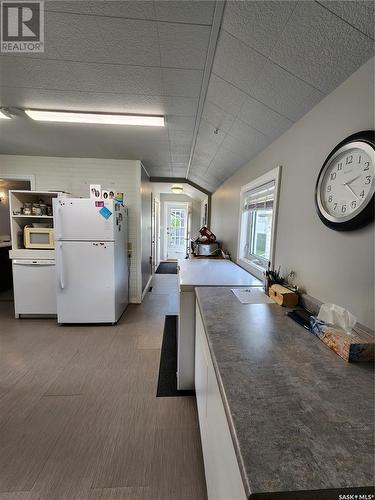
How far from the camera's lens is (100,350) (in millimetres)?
2441

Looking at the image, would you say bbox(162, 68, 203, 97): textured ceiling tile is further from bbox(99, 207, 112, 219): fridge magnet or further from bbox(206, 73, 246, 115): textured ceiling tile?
bbox(99, 207, 112, 219): fridge magnet

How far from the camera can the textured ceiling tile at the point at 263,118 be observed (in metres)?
1.57

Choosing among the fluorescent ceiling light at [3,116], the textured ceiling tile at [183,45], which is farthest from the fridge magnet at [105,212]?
the textured ceiling tile at [183,45]

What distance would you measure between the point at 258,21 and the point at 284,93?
45 centimetres

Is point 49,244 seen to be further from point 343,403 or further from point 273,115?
point 343,403

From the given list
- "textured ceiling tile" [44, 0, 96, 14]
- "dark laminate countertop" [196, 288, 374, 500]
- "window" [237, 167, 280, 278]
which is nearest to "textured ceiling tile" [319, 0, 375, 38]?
"window" [237, 167, 280, 278]

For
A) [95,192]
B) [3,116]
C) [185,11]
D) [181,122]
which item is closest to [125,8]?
[185,11]

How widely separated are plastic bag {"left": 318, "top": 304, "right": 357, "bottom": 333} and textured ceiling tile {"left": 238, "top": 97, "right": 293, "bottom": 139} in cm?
131

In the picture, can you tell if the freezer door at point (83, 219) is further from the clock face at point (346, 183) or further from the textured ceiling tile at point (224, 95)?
the clock face at point (346, 183)

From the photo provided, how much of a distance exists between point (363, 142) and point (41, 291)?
3739mm

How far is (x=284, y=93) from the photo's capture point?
1357mm

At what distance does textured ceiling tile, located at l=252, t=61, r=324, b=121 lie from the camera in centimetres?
124

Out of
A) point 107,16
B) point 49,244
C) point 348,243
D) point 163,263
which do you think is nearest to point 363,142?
point 348,243

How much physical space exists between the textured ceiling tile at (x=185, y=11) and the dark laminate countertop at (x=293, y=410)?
154 centimetres
